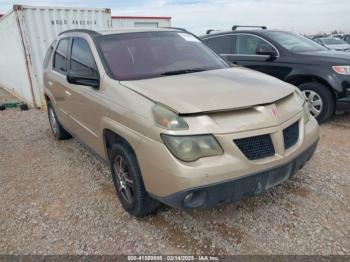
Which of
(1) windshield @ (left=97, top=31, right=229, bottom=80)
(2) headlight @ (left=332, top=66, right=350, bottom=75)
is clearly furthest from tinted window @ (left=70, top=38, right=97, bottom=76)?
(2) headlight @ (left=332, top=66, right=350, bottom=75)

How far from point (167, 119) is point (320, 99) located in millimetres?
3727

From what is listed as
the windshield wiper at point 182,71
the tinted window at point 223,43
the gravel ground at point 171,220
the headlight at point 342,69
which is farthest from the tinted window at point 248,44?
the windshield wiper at point 182,71

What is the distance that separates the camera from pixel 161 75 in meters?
2.95

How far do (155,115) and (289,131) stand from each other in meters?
1.06

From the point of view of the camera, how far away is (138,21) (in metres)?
9.80

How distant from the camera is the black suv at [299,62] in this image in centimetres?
488

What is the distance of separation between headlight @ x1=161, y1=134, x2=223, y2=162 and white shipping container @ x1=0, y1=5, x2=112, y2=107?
676 centimetres

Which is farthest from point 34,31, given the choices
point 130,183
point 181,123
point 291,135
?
point 291,135

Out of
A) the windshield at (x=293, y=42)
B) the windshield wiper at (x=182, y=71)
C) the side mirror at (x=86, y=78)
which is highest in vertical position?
the windshield wiper at (x=182, y=71)

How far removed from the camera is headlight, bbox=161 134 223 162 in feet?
6.97

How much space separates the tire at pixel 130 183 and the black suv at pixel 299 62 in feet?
11.9

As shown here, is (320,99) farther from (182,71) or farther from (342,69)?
(182,71)

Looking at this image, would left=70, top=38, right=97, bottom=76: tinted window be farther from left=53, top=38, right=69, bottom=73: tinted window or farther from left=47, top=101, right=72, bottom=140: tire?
left=47, top=101, right=72, bottom=140: tire

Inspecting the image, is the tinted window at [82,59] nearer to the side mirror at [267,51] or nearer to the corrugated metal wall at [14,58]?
the side mirror at [267,51]
